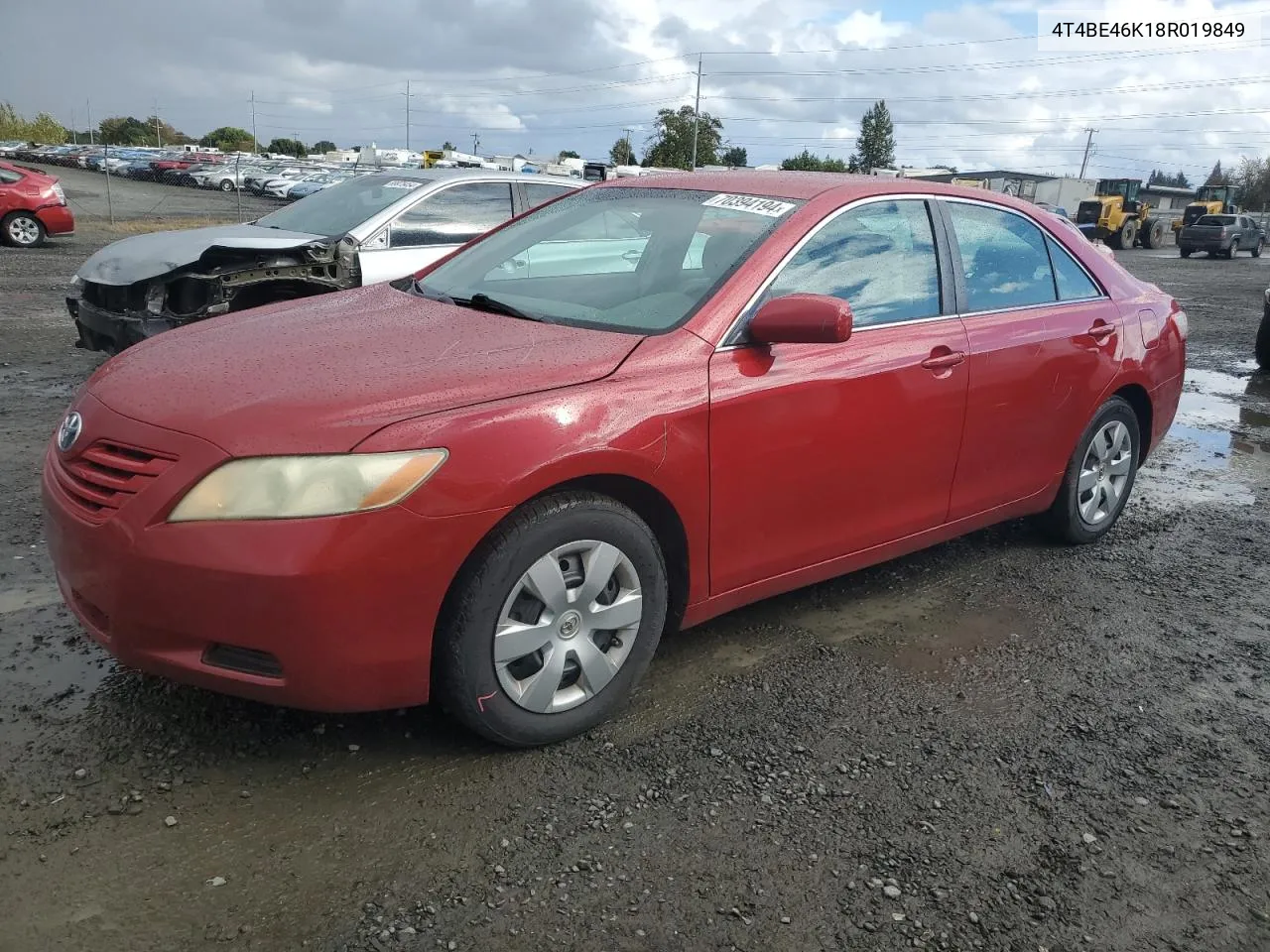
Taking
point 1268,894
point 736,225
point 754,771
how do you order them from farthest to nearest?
point 736,225, point 754,771, point 1268,894

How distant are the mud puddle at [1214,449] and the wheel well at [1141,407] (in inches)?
33.1

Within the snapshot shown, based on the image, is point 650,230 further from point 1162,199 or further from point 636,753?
point 1162,199

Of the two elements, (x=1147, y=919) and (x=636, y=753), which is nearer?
(x=1147, y=919)

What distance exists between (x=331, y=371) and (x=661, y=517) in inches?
40.1

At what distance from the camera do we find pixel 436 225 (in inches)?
294

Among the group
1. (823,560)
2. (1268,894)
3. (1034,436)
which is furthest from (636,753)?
(1034,436)

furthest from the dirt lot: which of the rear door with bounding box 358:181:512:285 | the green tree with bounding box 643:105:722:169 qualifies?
the green tree with bounding box 643:105:722:169

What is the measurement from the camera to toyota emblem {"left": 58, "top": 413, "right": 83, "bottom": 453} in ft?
9.25

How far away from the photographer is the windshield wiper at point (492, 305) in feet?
11.0

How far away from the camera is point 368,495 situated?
8.09 ft

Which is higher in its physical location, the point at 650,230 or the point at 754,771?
the point at 650,230

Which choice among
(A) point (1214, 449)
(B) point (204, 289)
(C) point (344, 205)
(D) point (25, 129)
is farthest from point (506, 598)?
(D) point (25, 129)

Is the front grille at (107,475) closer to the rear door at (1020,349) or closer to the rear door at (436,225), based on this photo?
the rear door at (1020,349)

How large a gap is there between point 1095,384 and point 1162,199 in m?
100
